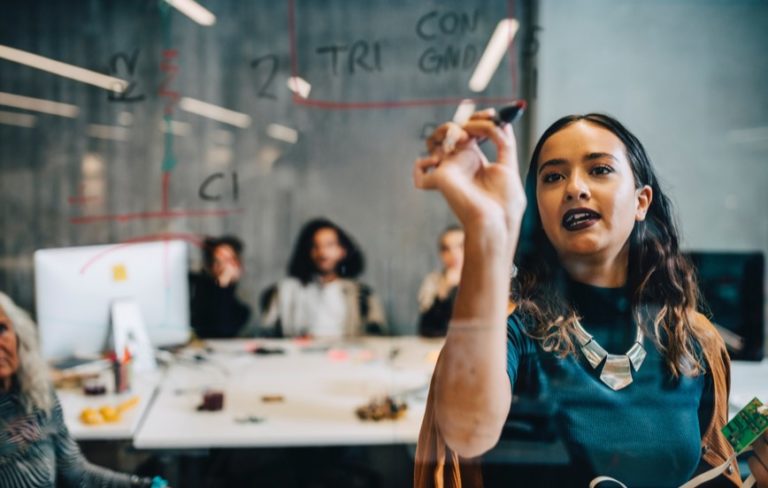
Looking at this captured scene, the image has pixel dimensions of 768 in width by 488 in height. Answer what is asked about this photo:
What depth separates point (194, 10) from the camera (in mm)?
1405

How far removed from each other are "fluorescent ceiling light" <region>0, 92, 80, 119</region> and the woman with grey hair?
0.50 meters

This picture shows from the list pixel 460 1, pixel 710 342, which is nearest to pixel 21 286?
pixel 460 1

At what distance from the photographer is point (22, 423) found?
1228 millimetres

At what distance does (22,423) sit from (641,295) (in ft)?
4.29

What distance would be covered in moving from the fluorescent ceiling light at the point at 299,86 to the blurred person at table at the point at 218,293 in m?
0.48

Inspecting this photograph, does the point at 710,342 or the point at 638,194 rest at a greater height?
the point at 638,194

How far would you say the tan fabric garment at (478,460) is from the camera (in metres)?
0.93

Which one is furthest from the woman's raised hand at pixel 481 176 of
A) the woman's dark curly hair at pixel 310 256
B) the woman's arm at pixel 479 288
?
the woman's dark curly hair at pixel 310 256

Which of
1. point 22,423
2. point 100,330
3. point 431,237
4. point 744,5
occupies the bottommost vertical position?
point 22,423

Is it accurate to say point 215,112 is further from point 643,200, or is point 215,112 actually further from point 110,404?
point 643,200

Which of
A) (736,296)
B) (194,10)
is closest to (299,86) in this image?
(194,10)

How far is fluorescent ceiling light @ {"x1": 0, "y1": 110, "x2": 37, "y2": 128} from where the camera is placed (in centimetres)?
142

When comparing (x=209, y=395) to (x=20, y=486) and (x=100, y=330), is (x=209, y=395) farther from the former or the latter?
(x=20, y=486)

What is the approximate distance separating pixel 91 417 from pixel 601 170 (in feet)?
4.61
